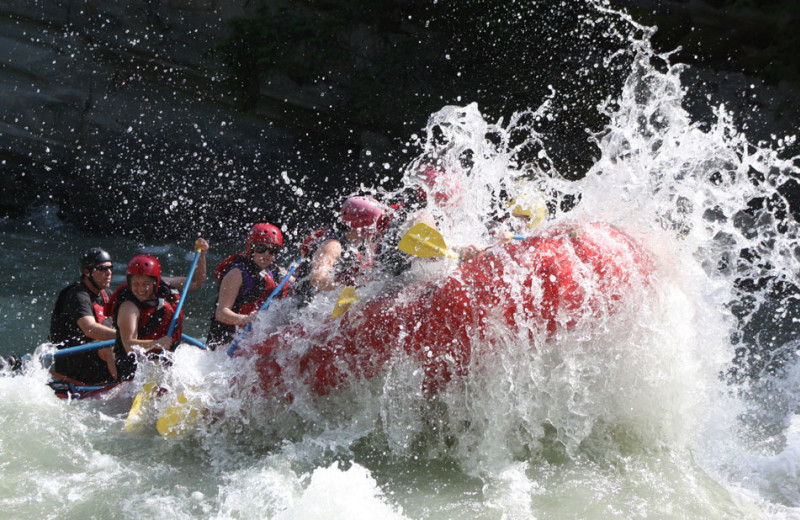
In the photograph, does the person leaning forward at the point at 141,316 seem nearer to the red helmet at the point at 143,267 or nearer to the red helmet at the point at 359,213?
Result: the red helmet at the point at 143,267

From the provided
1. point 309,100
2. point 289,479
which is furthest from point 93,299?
point 309,100

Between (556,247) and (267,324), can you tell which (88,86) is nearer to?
(267,324)

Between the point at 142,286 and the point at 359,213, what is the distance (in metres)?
1.40

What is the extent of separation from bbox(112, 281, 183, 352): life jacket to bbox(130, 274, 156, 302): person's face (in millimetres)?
28

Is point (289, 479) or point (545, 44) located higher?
point (545, 44)

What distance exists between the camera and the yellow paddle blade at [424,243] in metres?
3.41

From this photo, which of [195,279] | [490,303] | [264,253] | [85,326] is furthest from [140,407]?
[490,303]

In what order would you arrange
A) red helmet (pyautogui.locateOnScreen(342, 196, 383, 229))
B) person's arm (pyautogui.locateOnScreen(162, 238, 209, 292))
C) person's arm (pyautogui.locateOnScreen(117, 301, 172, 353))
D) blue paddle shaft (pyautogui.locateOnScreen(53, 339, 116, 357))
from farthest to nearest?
person's arm (pyautogui.locateOnScreen(162, 238, 209, 292)), blue paddle shaft (pyautogui.locateOnScreen(53, 339, 116, 357)), person's arm (pyautogui.locateOnScreen(117, 301, 172, 353)), red helmet (pyautogui.locateOnScreen(342, 196, 383, 229))

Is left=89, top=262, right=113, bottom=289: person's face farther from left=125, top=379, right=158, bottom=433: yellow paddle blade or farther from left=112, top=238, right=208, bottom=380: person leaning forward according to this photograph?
left=125, top=379, right=158, bottom=433: yellow paddle blade

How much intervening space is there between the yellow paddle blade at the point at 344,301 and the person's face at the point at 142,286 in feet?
4.30

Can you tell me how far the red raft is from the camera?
10.6ft

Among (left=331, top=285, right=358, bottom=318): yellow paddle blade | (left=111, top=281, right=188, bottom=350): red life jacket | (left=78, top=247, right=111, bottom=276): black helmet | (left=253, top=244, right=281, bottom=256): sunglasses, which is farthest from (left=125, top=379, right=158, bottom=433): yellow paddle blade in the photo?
(left=331, top=285, right=358, bottom=318): yellow paddle blade

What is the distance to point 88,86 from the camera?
35.3 feet

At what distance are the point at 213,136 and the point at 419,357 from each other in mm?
8273
